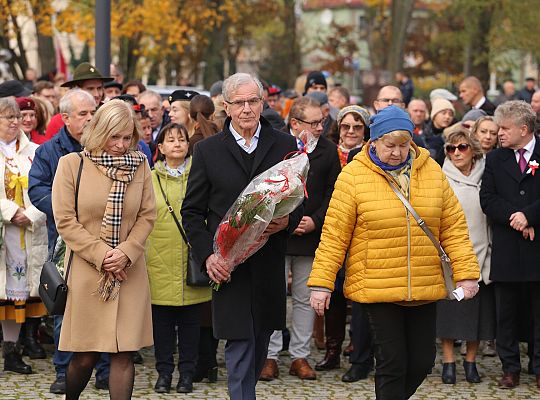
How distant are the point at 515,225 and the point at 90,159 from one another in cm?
354

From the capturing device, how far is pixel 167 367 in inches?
360

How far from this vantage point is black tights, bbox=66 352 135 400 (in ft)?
24.4

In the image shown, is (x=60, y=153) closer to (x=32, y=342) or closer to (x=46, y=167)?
→ (x=46, y=167)

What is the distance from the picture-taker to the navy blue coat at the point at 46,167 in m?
8.74

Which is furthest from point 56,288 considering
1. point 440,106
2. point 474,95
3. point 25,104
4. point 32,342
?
point 474,95

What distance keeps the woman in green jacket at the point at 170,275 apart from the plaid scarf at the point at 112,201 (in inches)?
63.6

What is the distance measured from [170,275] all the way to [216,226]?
1889 mm

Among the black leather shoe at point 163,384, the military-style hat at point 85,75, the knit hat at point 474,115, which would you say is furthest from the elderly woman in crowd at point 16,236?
the knit hat at point 474,115

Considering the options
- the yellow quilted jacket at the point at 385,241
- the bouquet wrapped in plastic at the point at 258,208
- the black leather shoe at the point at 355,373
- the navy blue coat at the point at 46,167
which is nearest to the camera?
the bouquet wrapped in plastic at the point at 258,208

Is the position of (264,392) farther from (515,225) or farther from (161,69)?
(161,69)

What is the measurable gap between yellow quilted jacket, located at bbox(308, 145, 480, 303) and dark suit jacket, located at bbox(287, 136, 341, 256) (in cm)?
233

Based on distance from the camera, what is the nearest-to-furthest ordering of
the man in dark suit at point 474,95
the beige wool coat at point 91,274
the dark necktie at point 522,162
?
the beige wool coat at point 91,274, the dark necktie at point 522,162, the man in dark suit at point 474,95

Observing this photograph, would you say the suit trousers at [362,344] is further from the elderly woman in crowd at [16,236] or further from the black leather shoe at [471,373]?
the elderly woman in crowd at [16,236]

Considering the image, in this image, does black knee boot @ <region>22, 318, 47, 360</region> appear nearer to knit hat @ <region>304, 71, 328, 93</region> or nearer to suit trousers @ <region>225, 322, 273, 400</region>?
suit trousers @ <region>225, 322, 273, 400</region>
